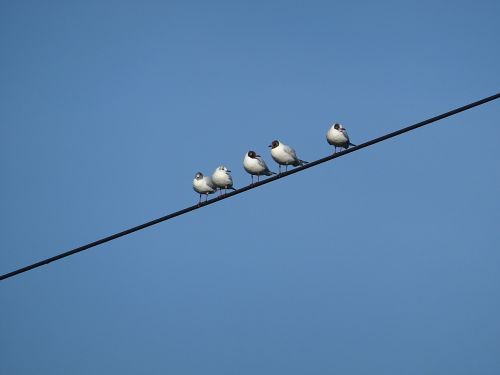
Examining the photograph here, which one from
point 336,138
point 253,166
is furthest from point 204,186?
point 336,138

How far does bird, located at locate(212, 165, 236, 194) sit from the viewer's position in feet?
90.7

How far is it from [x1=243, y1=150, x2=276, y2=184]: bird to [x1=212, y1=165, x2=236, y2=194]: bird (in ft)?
1.93

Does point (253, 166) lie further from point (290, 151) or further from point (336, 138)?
point (336, 138)

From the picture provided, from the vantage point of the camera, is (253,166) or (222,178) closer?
(253,166)

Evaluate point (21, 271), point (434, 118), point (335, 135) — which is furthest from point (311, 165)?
point (335, 135)

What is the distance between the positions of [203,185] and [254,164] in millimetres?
1853

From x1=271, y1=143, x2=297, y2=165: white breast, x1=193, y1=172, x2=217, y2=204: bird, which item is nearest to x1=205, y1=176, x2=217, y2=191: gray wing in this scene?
x1=193, y1=172, x2=217, y2=204: bird

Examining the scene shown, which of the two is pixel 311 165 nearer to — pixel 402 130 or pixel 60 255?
pixel 402 130

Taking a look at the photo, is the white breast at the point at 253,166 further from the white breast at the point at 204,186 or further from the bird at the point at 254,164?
the white breast at the point at 204,186

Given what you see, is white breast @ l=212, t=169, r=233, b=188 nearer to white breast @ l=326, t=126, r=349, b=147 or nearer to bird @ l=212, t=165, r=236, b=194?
bird @ l=212, t=165, r=236, b=194

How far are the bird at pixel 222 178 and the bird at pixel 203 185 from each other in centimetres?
37

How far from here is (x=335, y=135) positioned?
2756 centimetres

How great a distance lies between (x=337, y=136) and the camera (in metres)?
27.5

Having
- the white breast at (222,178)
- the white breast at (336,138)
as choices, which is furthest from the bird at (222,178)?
the white breast at (336,138)
